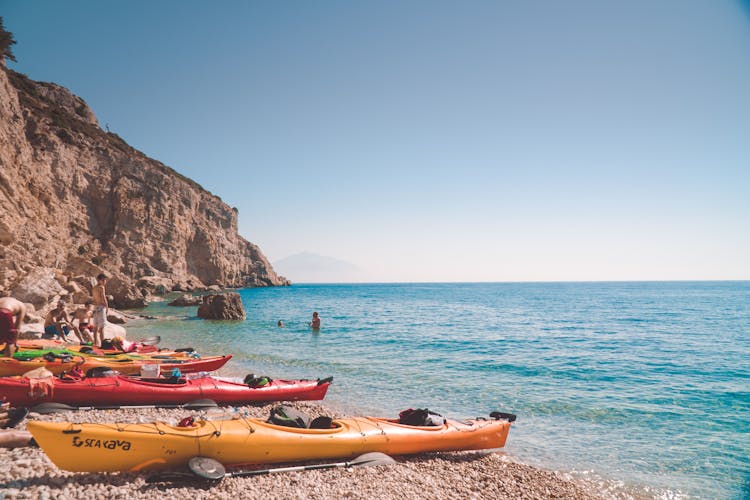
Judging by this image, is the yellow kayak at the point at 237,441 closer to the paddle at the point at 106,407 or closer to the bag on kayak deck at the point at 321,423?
the bag on kayak deck at the point at 321,423

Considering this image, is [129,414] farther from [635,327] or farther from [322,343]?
[635,327]

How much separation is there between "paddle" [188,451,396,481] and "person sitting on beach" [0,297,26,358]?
6406 mm

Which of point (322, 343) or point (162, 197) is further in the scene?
point (162, 197)

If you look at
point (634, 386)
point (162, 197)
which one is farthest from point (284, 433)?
point (162, 197)

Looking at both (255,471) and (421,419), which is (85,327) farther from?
(421,419)

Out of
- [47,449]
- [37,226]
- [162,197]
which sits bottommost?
[47,449]

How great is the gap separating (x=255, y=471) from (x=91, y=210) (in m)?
50.5

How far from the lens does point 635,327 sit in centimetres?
2891

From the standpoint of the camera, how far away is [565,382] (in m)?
13.1

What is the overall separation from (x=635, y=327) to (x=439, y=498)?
29.7m

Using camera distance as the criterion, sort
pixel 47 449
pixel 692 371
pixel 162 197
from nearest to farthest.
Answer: pixel 47 449
pixel 692 371
pixel 162 197

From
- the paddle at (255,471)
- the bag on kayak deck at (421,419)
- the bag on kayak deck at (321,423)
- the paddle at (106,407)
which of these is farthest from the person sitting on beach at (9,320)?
the bag on kayak deck at (421,419)

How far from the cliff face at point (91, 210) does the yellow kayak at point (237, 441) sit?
17.8 m

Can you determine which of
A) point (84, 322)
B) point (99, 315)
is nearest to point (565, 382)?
point (99, 315)
